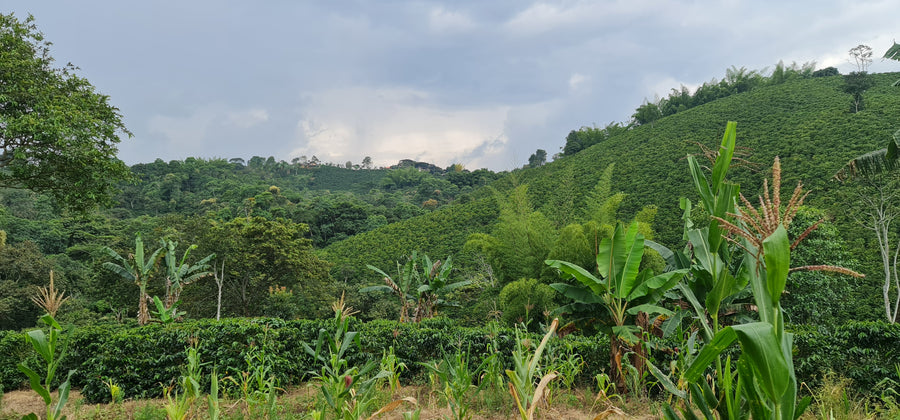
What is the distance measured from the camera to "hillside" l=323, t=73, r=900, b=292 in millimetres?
17406

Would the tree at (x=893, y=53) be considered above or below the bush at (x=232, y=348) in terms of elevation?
above

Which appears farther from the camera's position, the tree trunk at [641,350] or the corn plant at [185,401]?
the tree trunk at [641,350]

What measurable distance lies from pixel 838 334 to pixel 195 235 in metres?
17.4

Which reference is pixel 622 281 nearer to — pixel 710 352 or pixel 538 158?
pixel 710 352

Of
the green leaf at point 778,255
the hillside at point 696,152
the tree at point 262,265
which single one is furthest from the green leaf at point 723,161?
the tree at point 262,265

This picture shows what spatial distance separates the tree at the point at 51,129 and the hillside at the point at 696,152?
1113 cm

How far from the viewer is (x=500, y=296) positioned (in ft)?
29.3

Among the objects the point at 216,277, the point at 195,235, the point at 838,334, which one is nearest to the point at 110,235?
the point at 195,235

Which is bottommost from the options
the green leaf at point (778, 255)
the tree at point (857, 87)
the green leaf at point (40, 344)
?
the green leaf at point (40, 344)

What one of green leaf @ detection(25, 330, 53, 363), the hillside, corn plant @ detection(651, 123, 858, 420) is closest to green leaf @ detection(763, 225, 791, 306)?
corn plant @ detection(651, 123, 858, 420)

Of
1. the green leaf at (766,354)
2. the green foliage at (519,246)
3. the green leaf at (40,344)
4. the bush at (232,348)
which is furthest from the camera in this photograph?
the green foliage at (519,246)

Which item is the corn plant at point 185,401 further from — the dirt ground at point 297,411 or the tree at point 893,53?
the tree at point 893,53

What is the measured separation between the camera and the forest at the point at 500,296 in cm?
254

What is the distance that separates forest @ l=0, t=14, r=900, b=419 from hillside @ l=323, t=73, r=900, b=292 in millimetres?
193
